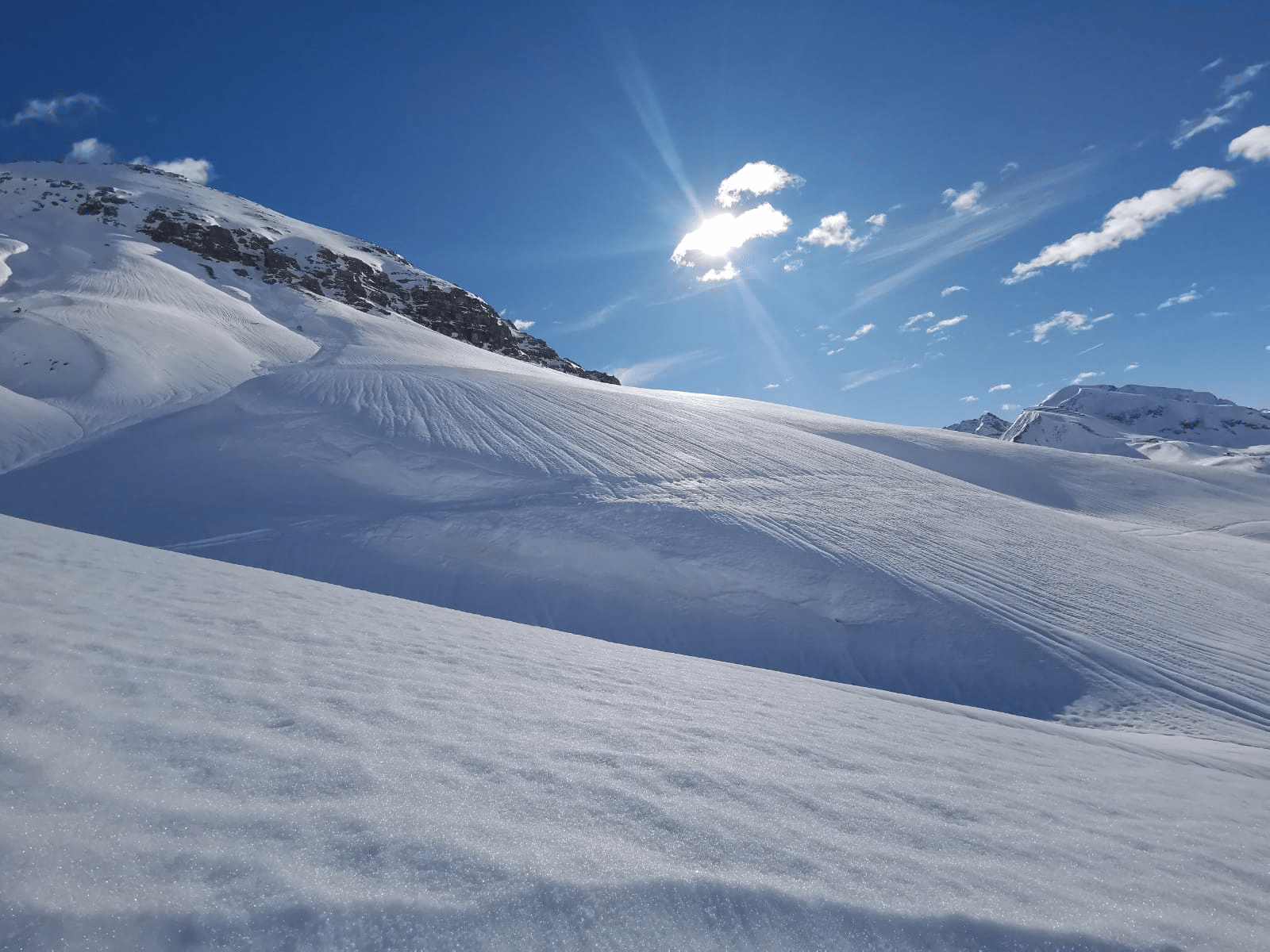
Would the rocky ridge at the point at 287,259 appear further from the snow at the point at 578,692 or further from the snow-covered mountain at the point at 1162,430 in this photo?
the snow-covered mountain at the point at 1162,430

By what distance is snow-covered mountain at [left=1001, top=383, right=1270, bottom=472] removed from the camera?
249 ft

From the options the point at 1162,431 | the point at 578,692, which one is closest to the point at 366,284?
the point at 578,692

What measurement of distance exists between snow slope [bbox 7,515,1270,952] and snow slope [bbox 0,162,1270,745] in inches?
115

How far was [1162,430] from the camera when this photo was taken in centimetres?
18600

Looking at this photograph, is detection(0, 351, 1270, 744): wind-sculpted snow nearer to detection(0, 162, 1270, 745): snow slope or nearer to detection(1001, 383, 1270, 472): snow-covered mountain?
detection(0, 162, 1270, 745): snow slope

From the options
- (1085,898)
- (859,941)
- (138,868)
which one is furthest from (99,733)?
(1085,898)

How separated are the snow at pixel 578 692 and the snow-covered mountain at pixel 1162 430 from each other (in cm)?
7888

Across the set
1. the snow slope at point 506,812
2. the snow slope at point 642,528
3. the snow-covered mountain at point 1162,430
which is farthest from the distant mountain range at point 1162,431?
the snow slope at point 506,812

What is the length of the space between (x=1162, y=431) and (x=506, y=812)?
801ft

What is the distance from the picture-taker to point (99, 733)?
213 centimetres

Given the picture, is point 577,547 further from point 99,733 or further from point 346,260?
point 346,260

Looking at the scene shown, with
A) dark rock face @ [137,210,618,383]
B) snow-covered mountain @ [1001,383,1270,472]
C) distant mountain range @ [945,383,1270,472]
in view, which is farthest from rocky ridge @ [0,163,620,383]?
distant mountain range @ [945,383,1270,472]

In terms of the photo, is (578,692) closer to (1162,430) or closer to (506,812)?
(506,812)

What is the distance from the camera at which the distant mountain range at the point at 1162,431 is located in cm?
7562
